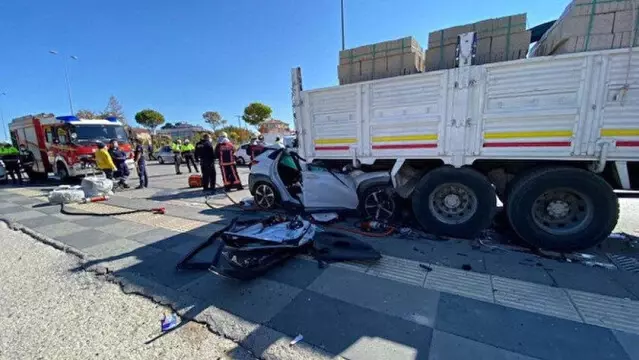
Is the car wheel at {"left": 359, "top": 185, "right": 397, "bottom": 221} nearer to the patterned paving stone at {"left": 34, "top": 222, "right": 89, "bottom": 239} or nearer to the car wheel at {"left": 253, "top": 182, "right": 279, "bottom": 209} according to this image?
the car wheel at {"left": 253, "top": 182, "right": 279, "bottom": 209}

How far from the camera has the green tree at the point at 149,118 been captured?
52600 millimetres

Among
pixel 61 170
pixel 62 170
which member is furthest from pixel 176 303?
pixel 61 170

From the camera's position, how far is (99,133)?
1112 cm

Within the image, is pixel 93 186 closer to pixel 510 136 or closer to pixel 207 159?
pixel 207 159

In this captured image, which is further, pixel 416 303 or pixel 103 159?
pixel 103 159

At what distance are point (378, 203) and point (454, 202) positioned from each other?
1.22 metres

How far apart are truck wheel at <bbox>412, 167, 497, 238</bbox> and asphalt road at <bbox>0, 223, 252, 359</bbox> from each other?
3201 mm

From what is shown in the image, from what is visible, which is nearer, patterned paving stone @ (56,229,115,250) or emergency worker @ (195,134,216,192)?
patterned paving stone @ (56,229,115,250)

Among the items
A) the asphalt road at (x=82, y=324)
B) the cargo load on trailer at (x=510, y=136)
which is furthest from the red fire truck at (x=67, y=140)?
the cargo load on trailer at (x=510, y=136)

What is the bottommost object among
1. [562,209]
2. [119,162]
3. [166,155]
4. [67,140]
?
[562,209]


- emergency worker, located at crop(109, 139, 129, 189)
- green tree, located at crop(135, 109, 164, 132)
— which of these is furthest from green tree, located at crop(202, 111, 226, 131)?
emergency worker, located at crop(109, 139, 129, 189)

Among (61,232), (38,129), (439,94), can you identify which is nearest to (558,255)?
(439,94)

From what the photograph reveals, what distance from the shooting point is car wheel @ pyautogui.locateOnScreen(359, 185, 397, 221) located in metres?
4.71

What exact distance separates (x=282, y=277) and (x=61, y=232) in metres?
4.71
